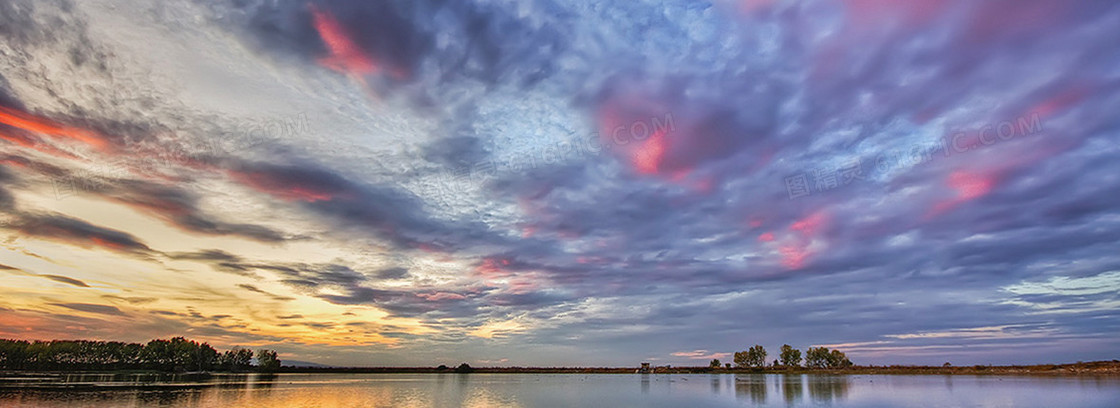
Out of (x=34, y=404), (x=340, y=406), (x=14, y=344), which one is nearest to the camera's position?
(x=34, y=404)

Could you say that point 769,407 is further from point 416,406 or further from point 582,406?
point 416,406

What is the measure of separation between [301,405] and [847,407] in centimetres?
7054

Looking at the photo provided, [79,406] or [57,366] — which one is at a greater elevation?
[79,406]

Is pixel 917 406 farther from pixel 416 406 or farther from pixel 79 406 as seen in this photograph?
pixel 79 406

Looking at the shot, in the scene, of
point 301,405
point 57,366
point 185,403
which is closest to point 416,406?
point 301,405

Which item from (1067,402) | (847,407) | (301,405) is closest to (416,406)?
(301,405)

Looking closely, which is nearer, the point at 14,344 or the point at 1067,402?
the point at 1067,402

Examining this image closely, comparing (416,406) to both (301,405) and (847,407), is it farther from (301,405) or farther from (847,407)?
(847,407)

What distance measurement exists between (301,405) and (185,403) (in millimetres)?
15220

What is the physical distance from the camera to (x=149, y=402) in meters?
66.1

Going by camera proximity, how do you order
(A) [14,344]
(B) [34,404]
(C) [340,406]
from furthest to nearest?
(A) [14,344]
(C) [340,406]
(B) [34,404]

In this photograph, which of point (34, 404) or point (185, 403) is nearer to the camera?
point (34, 404)

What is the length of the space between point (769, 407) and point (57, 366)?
255 meters

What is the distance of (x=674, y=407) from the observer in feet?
216
